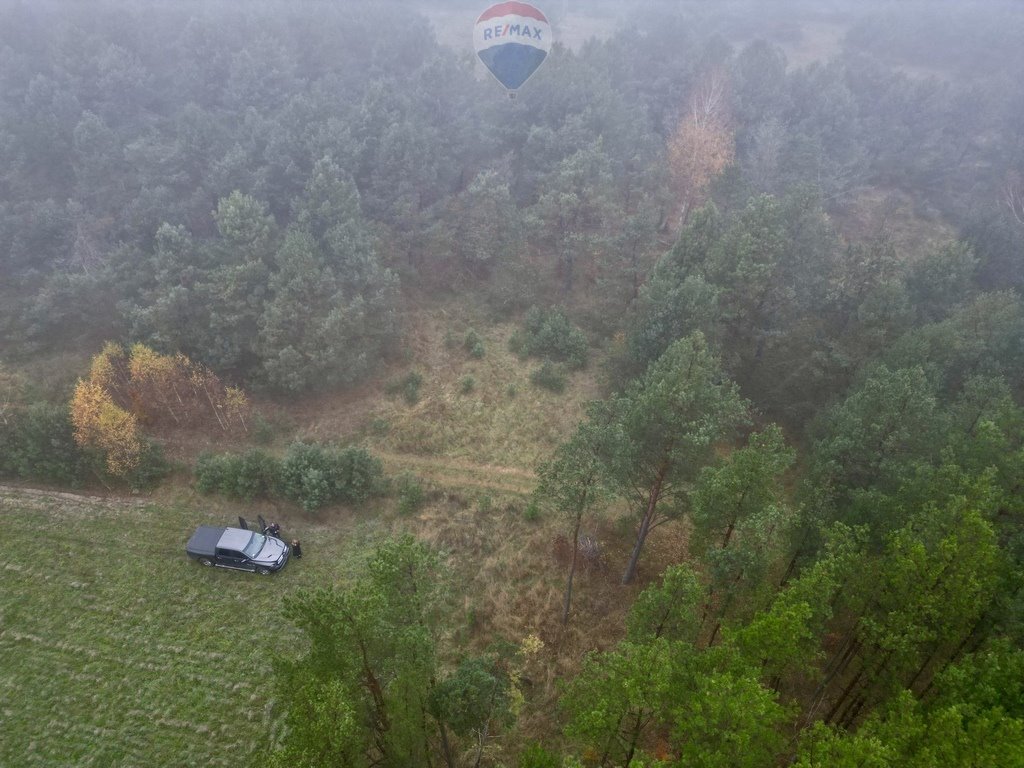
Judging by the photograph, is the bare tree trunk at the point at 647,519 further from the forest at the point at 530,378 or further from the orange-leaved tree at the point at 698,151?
the orange-leaved tree at the point at 698,151

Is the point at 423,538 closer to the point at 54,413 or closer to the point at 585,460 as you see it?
the point at 585,460

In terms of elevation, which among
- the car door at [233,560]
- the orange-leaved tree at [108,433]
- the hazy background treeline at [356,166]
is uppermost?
the hazy background treeline at [356,166]

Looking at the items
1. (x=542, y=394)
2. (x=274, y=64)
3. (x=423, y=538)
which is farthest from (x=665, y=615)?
(x=274, y=64)

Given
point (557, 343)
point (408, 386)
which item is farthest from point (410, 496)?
point (557, 343)

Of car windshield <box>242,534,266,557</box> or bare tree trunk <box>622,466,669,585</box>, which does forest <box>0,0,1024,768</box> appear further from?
car windshield <box>242,534,266,557</box>

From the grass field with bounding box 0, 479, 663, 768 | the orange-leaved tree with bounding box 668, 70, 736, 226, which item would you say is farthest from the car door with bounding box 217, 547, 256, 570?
the orange-leaved tree with bounding box 668, 70, 736, 226

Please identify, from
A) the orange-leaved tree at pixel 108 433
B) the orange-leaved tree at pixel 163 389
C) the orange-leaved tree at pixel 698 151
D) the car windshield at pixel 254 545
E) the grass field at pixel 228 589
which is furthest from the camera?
the orange-leaved tree at pixel 698 151

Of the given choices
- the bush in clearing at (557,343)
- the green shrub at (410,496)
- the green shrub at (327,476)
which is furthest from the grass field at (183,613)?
the bush in clearing at (557,343)
